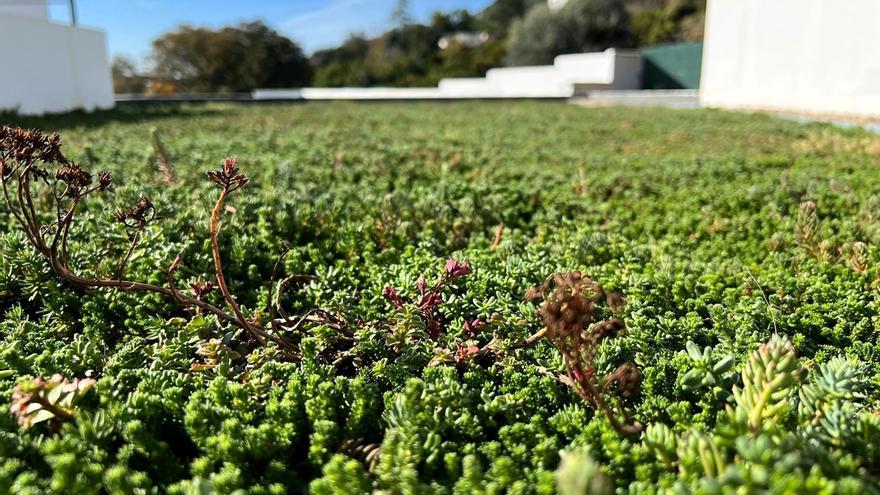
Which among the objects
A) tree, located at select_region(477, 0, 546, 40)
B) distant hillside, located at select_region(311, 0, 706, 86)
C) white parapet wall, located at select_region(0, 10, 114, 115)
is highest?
tree, located at select_region(477, 0, 546, 40)

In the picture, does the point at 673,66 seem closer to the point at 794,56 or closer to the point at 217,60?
the point at 794,56

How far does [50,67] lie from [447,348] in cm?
1468

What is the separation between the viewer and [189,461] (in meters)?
1.78

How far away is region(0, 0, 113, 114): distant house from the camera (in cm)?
1220

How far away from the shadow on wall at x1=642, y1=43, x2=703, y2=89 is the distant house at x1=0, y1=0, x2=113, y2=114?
23829mm

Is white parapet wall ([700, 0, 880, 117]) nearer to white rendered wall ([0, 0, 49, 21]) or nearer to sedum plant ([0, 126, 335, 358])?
sedum plant ([0, 126, 335, 358])

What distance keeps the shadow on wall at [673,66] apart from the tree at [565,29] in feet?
30.6

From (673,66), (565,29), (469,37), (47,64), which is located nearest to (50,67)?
(47,64)

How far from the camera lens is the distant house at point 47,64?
40.0 ft

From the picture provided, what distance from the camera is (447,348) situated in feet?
7.49

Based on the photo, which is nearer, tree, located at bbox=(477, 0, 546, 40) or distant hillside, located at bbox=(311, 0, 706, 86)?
distant hillside, located at bbox=(311, 0, 706, 86)

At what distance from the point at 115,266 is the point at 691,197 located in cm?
397

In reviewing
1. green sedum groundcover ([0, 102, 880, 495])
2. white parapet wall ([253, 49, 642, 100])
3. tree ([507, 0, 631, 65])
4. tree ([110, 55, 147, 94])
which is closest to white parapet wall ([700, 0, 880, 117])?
white parapet wall ([253, 49, 642, 100])

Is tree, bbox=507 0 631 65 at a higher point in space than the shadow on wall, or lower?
higher
